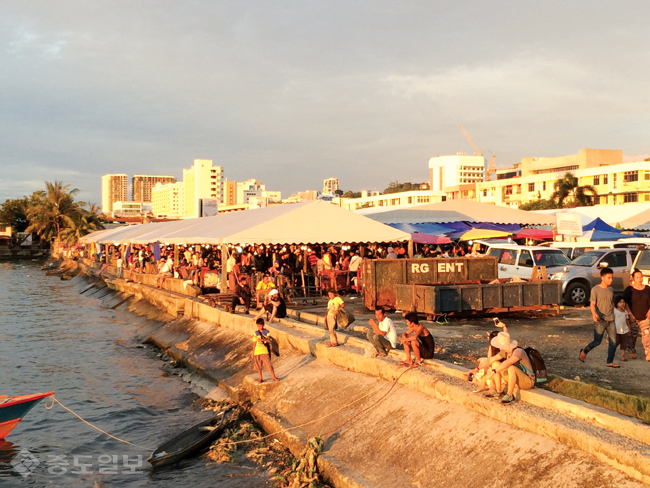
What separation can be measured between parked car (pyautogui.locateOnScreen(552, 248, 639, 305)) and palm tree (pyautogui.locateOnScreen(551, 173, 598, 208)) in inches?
1869

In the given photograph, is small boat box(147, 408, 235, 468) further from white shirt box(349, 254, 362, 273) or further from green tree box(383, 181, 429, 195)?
green tree box(383, 181, 429, 195)

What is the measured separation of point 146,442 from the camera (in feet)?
38.7

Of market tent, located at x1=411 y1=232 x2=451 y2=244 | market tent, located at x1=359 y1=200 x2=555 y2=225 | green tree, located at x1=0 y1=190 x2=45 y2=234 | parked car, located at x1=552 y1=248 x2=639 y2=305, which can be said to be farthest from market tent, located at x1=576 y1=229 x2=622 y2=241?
green tree, located at x1=0 y1=190 x2=45 y2=234

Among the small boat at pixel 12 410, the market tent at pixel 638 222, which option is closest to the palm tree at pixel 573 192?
the market tent at pixel 638 222

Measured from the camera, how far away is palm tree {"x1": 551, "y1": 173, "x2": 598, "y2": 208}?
206 feet

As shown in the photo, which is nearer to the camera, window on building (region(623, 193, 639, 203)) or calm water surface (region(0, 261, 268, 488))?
calm water surface (region(0, 261, 268, 488))

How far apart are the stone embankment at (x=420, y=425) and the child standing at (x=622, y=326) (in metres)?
3.08

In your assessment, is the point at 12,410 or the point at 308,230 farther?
the point at 308,230

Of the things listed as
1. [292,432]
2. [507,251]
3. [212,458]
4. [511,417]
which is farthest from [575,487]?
[507,251]

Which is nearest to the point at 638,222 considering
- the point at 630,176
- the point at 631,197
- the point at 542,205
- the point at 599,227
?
the point at 599,227

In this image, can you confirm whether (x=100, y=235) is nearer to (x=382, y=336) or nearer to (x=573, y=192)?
(x=382, y=336)

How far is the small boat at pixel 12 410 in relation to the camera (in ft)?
38.7

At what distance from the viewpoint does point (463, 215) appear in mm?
30562

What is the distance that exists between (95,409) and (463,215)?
21.8 metres
